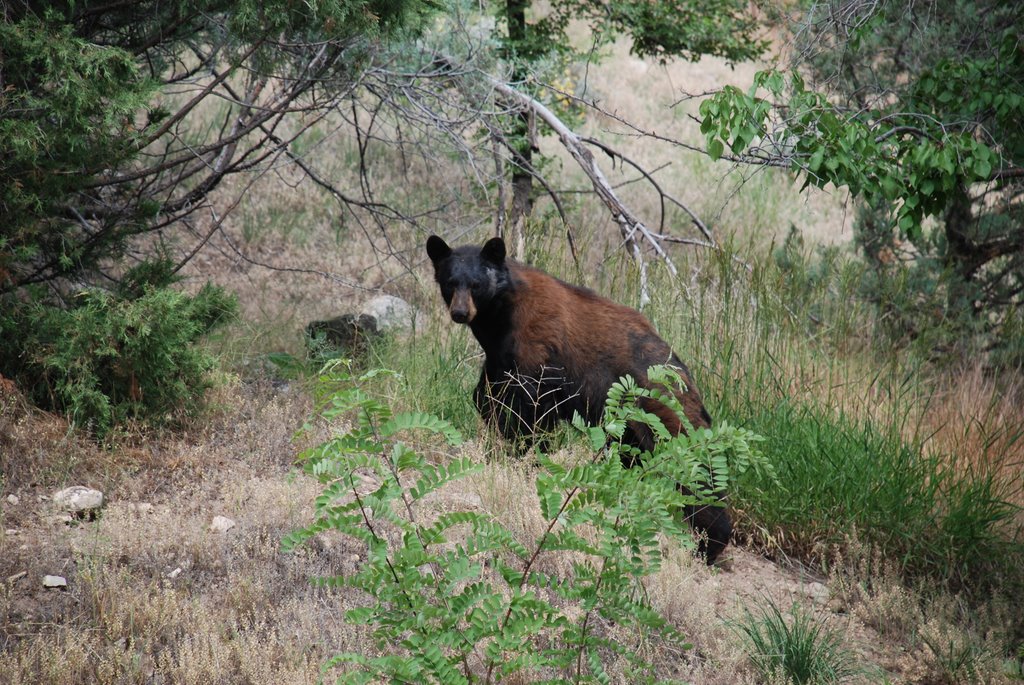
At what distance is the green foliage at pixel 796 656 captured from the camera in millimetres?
4309

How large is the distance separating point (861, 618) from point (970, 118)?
3307 millimetres

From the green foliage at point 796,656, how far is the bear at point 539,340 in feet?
5.11

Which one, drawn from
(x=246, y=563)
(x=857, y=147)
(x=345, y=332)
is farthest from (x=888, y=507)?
(x=345, y=332)

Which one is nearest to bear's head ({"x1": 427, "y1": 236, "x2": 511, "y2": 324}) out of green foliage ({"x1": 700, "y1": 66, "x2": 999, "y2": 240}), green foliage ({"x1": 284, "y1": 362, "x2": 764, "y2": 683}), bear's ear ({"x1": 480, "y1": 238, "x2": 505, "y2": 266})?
bear's ear ({"x1": 480, "y1": 238, "x2": 505, "y2": 266})

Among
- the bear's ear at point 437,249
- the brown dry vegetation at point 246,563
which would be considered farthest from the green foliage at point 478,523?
the bear's ear at point 437,249

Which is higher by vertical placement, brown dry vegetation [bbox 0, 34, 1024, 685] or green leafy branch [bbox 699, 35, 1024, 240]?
green leafy branch [bbox 699, 35, 1024, 240]

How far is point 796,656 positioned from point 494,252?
2883 mm

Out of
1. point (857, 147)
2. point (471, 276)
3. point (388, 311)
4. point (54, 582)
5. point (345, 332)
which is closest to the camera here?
point (54, 582)

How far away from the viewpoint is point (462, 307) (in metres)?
5.85

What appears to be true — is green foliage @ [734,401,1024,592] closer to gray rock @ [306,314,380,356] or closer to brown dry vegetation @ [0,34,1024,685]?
brown dry vegetation @ [0,34,1024,685]

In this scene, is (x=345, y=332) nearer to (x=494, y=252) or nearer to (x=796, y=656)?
(x=494, y=252)

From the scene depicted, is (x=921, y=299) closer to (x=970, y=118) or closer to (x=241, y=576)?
(x=970, y=118)

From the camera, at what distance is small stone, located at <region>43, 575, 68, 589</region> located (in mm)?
4566

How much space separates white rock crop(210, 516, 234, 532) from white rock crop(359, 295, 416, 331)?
4130mm
